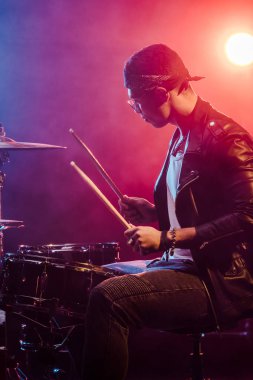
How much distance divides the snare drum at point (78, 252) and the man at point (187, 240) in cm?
103

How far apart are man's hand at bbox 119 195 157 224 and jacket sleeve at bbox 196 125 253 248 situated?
573mm

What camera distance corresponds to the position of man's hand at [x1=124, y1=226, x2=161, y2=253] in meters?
1.97

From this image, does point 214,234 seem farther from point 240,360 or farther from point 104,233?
point 104,233

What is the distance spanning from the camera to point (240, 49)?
461 centimetres

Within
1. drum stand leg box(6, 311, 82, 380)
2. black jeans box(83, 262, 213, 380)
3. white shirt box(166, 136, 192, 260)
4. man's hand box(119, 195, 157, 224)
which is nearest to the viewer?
black jeans box(83, 262, 213, 380)

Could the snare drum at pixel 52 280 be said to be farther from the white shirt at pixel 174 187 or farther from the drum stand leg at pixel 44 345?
the white shirt at pixel 174 187

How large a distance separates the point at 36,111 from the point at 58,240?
125 cm

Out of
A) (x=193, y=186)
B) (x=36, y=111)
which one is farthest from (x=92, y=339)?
(x=36, y=111)

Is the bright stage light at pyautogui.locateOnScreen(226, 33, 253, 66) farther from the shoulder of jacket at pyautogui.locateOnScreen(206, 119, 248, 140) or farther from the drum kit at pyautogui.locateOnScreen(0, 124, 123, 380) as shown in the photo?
the shoulder of jacket at pyautogui.locateOnScreen(206, 119, 248, 140)

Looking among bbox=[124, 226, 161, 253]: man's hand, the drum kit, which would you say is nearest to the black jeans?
bbox=[124, 226, 161, 253]: man's hand

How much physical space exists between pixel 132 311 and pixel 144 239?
278 millimetres

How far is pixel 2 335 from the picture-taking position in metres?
2.77

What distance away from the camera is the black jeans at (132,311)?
1812mm

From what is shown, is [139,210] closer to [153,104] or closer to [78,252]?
[153,104]
